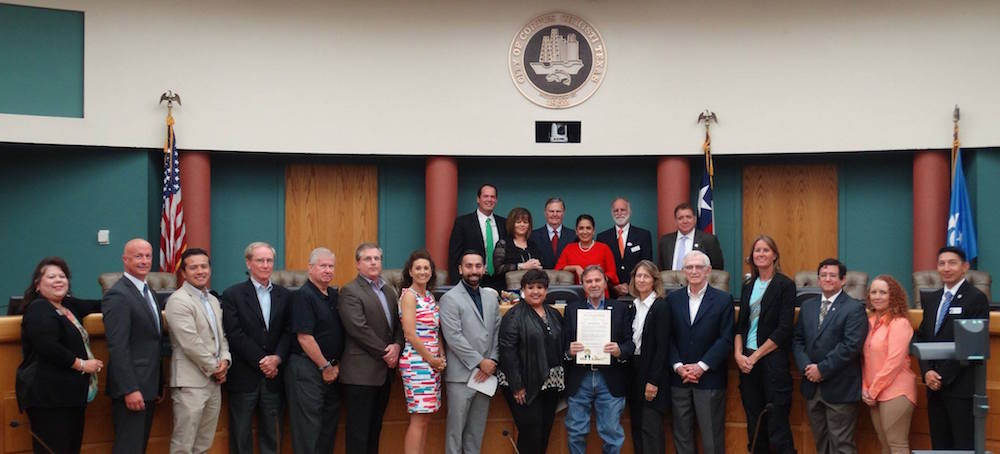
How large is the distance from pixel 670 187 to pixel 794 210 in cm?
157

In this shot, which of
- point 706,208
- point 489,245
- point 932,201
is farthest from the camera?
point 706,208

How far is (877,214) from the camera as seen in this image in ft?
33.2

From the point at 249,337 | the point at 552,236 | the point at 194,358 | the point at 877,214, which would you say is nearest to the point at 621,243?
the point at 552,236

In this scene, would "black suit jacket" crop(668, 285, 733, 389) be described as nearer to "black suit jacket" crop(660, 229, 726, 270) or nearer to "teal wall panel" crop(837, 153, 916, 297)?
"black suit jacket" crop(660, 229, 726, 270)

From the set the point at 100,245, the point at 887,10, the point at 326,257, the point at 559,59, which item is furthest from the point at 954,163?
the point at 100,245

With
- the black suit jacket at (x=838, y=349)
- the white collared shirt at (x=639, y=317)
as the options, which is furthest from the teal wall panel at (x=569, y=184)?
the black suit jacket at (x=838, y=349)

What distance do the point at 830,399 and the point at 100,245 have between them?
7482 mm

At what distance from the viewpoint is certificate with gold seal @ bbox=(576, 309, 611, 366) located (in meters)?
5.39

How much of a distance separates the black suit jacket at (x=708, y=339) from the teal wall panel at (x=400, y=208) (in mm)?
5339

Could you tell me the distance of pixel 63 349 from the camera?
4656 mm

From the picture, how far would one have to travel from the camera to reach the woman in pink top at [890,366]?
5066mm

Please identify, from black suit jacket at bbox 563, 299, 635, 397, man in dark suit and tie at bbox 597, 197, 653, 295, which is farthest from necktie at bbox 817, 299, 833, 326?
man in dark suit and tie at bbox 597, 197, 653, 295

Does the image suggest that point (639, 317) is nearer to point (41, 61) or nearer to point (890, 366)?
point (890, 366)

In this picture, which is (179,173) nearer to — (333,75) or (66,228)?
(66,228)
